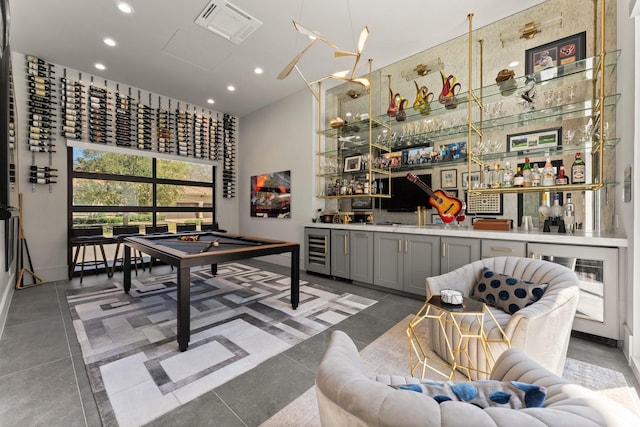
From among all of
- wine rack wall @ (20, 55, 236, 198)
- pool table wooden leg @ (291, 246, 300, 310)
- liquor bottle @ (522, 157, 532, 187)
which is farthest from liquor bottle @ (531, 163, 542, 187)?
wine rack wall @ (20, 55, 236, 198)

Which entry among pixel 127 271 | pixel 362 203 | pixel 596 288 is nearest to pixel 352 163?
pixel 362 203

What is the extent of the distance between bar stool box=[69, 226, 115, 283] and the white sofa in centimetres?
540

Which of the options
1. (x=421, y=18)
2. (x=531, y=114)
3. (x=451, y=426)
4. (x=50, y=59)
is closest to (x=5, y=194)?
(x=451, y=426)

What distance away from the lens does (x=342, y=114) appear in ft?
17.8

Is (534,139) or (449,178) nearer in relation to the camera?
(534,139)

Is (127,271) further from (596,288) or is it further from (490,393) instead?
(596,288)

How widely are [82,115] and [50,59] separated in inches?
35.1

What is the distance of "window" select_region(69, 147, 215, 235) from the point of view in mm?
4934

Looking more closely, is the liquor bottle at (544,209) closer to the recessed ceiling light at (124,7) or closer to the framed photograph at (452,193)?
the framed photograph at (452,193)

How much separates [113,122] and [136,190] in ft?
4.48

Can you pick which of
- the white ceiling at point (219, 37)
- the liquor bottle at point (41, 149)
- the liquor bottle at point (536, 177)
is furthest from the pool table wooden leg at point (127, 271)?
the liquor bottle at point (536, 177)

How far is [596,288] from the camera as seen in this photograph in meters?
2.47

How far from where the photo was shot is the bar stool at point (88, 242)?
4477 millimetres

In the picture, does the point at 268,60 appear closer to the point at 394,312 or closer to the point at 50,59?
the point at 50,59
